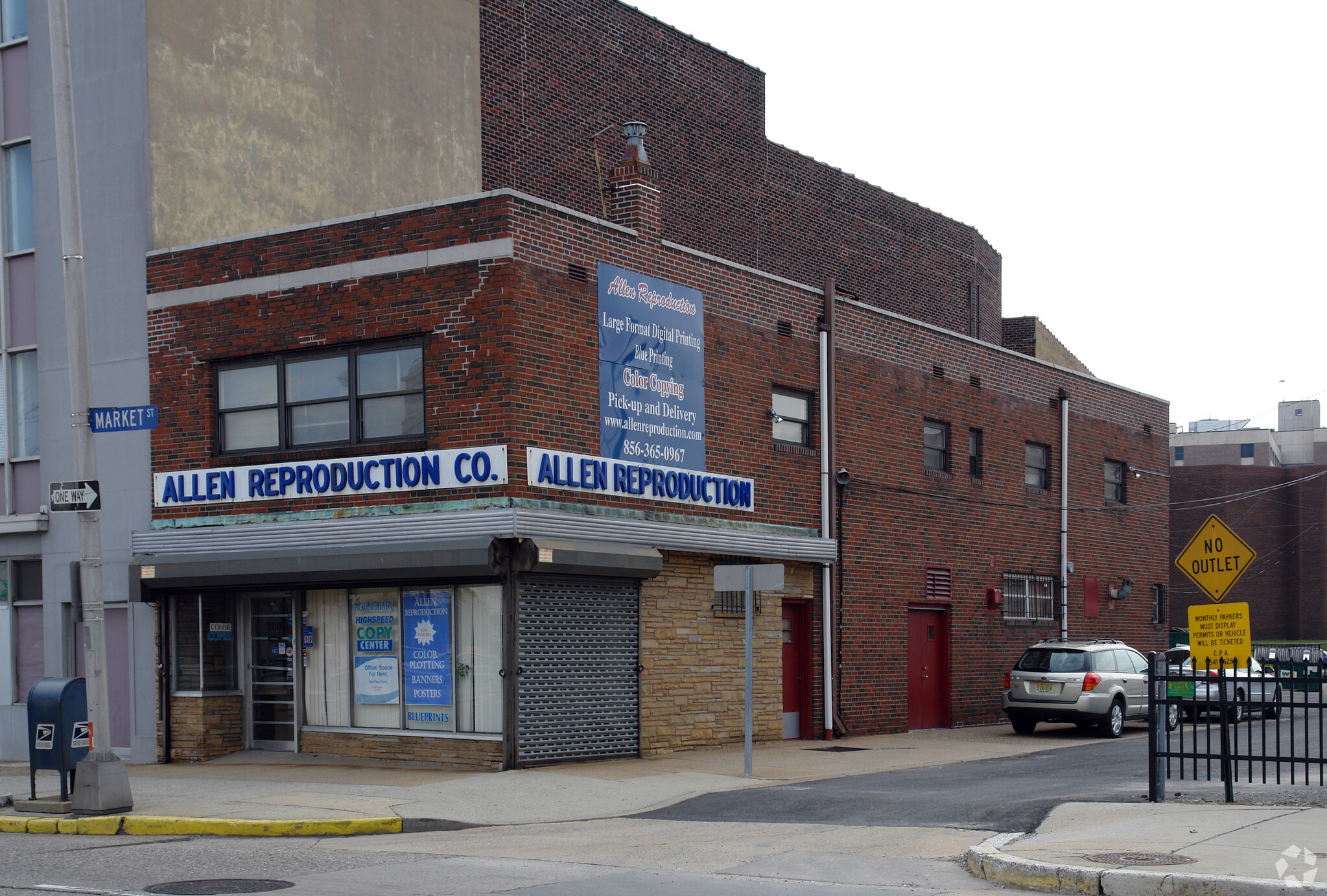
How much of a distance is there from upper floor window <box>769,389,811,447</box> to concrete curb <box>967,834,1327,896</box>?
12628 mm

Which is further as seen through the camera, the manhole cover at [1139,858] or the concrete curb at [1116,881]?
the manhole cover at [1139,858]

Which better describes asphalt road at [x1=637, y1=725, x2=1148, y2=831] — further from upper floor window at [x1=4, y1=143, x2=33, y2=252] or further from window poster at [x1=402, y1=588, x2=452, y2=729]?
upper floor window at [x1=4, y1=143, x2=33, y2=252]

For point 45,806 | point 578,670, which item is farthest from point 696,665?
point 45,806

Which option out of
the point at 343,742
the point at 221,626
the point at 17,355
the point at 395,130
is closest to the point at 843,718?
the point at 343,742

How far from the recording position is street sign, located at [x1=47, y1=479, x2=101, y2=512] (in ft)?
45.0

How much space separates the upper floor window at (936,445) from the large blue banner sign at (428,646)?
11.5 metres

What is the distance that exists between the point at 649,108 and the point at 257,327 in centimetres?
1332

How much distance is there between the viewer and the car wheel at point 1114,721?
77.5 ft

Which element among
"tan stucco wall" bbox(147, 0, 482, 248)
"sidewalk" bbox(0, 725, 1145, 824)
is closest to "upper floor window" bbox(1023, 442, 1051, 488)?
"sidewalk" bbox(0, 725, 1145, 824)

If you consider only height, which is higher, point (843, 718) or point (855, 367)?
point (855, 367)

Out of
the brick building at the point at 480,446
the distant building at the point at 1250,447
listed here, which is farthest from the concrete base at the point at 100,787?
the distant building at the point at 1250,447

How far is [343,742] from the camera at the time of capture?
60.3 feet

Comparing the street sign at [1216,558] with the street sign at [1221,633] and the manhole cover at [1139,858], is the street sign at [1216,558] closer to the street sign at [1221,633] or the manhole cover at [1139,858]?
the street sign at [1221,633]

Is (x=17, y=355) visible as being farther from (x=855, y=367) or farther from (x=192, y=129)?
(x=855, y=367)
